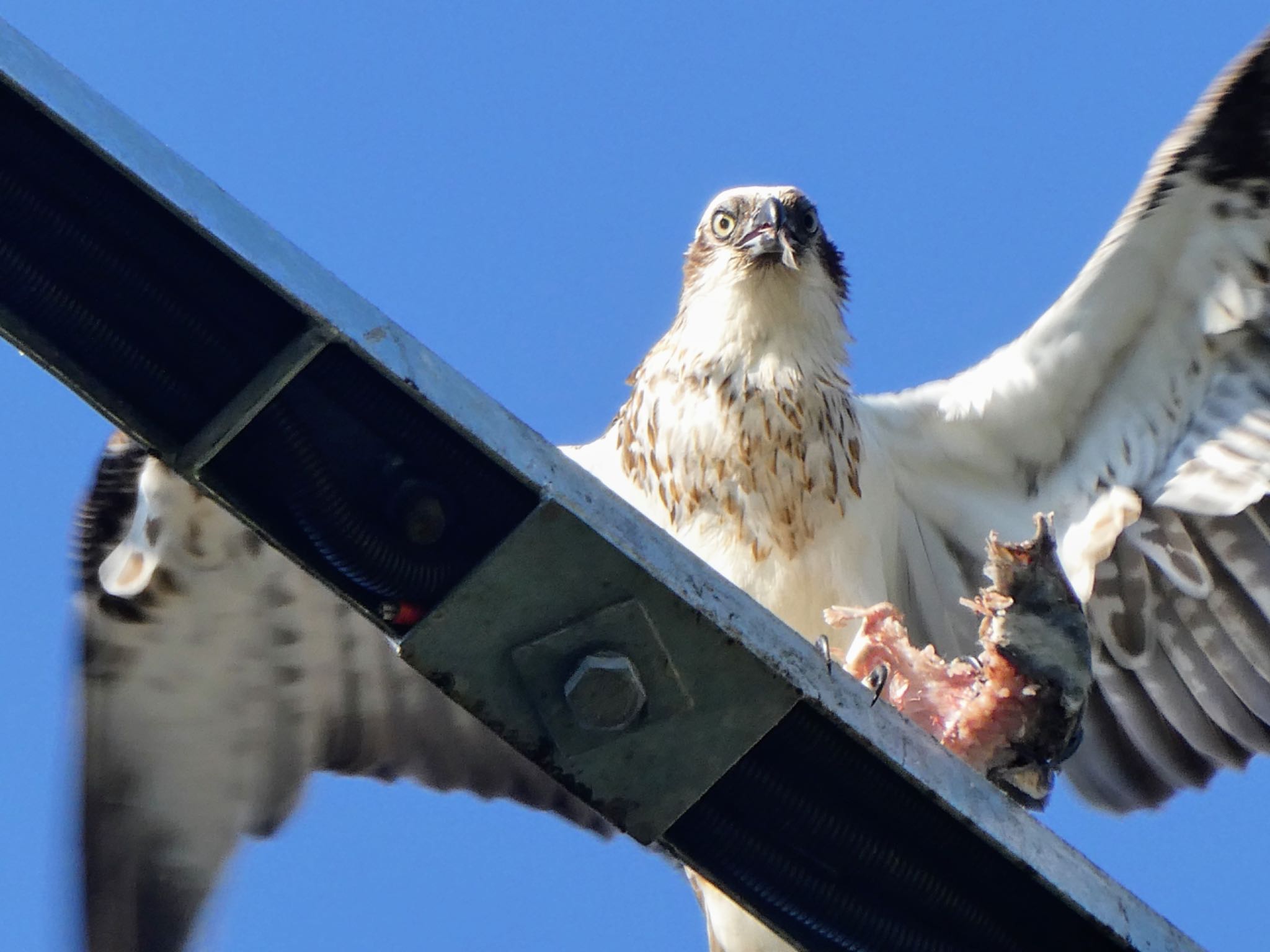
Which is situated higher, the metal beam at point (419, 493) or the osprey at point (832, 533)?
the osprey at point (832, 533)

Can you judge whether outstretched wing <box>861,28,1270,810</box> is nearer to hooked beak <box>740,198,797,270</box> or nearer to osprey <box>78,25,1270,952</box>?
osprey <box>78,25,1270,952</box>

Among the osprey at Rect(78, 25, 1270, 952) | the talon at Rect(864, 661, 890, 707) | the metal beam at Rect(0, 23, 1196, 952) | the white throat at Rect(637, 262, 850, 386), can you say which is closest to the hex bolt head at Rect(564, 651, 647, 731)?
the metal beam at Rect(0, 23, 1196, 952)

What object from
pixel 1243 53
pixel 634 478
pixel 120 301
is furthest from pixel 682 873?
pixel 120 301

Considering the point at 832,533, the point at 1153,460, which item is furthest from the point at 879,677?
the point at 1153,460

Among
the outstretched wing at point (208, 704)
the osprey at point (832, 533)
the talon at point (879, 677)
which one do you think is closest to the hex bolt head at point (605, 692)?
the talon at point (879, 677)

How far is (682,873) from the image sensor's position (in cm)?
552

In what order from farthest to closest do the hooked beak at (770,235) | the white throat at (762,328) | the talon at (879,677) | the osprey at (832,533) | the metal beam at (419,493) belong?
the hooked beak at (770,235) < the white throat at (762,328) < the osprey at (832,533) < the talon at (879,677) < the metal beam at (419,493)

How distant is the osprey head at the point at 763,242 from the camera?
5.98m

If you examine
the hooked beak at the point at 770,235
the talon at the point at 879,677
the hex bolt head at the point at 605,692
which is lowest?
the hex bolt head at the point at 605,692

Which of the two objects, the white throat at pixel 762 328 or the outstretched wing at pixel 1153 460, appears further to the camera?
the white throat at pixel 762 328

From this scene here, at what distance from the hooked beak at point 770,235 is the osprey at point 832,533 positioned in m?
0.01

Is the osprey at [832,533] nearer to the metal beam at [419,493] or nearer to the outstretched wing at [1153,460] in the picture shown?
the outstretched wing at [1153,460]

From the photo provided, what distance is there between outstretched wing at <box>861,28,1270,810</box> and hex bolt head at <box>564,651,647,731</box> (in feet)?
10.4

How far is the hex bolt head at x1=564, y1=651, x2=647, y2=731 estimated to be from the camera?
2557 millimetres
